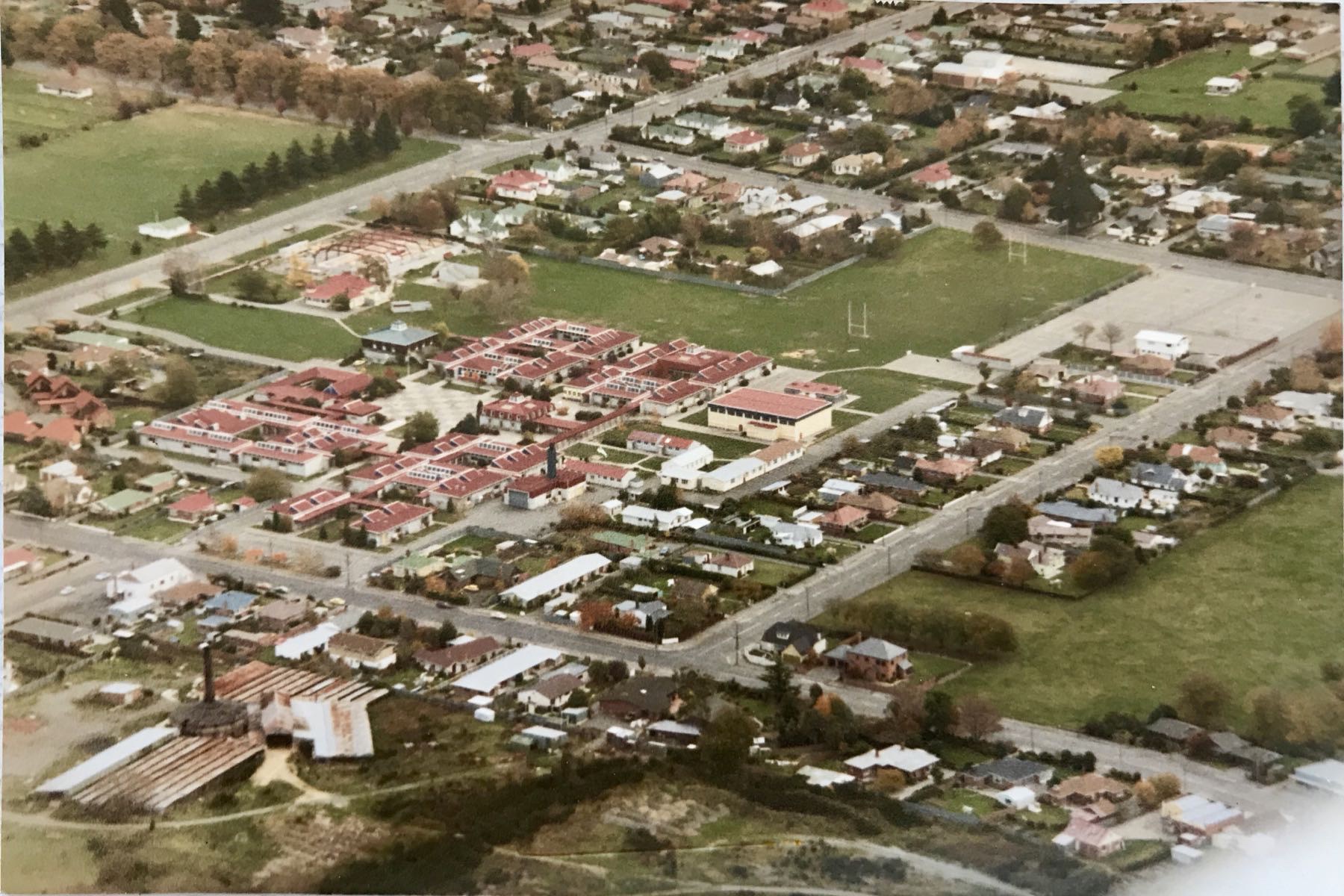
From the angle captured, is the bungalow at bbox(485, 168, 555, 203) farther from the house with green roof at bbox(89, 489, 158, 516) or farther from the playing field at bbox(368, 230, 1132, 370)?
the house with green roof at bbox(89, 489, 158, 516)

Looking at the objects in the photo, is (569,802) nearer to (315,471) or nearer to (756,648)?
(756,648)

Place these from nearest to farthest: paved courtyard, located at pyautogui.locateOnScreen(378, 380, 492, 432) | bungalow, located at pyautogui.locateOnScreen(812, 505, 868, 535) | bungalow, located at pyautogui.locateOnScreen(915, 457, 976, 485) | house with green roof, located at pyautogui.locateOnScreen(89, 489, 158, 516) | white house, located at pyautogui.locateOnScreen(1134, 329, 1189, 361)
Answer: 1. bungalow, located at pyautogui.locateOnScreen(812, 505, 868, 535)
2. house with green roof, located at pyautogui.locateOnScreen(89, 489, 158, 516)
3. bungalow, located at pyautogui.locateOnScreen(915, 457, 976, 485)
4. paved courtyard, located at pyautogui.locateOnScreen(378, 380, 492, 432)
5. white house, located at pyautogui.locateOnScreen(1134, 329, 1189, 361)

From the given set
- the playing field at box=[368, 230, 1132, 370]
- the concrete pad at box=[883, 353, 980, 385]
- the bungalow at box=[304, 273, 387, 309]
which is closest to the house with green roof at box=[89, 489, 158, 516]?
the playing field at box=[368, 230, 1132, 370]

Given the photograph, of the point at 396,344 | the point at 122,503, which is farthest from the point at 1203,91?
the point at 122,503

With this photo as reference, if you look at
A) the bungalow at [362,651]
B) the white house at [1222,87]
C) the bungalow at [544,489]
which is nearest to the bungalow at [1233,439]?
the bungalow at [544,489]

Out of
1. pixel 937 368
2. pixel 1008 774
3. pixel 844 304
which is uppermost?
pixel 844 304

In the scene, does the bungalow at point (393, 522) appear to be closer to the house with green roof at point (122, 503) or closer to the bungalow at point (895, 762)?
the house with green roof at point (122, 503)

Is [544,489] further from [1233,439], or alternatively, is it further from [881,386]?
[1233,439]
